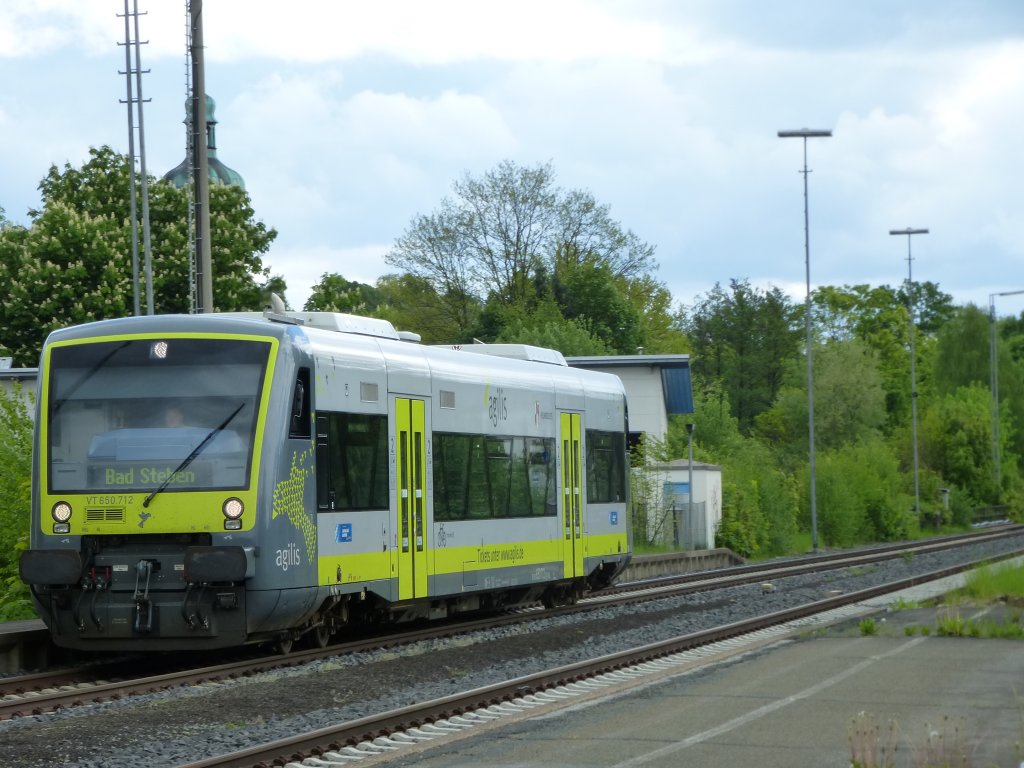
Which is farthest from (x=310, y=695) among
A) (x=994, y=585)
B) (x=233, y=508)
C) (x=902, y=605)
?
(x=994, y=585)

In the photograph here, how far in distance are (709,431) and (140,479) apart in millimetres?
49028

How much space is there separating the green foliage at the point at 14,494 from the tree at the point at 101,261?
2466 centimetres

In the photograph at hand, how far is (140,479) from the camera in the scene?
15.0 metres

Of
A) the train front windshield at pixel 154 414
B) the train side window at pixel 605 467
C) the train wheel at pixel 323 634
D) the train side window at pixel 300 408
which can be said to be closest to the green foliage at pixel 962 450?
the train side window at pixel 605 467

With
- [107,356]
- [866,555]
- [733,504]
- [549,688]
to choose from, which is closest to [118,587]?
[107,356]

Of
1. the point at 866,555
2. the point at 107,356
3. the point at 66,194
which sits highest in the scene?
the point at 66,194

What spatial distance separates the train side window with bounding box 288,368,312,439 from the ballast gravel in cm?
222

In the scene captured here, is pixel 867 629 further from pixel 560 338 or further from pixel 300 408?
pixel 560 338

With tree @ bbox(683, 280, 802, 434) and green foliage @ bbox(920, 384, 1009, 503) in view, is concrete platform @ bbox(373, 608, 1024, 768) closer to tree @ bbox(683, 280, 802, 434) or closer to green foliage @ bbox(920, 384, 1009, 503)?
green foliage @ bbox(920, 384, 1009, 503)

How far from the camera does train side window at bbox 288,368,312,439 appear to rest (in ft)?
50.4

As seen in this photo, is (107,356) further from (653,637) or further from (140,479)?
(653,637)

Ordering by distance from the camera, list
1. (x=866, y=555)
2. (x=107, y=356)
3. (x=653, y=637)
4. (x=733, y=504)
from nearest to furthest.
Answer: (x=107, y=356) < (x=653, y=637) < (x=866, y=555) < (x=733, y=504)

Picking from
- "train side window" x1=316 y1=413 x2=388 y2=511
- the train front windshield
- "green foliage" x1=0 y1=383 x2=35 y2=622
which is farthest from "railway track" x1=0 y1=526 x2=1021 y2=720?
"green foliage" x1=0 y1=383 x2=35 y2=622

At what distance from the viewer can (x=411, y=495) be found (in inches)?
701
